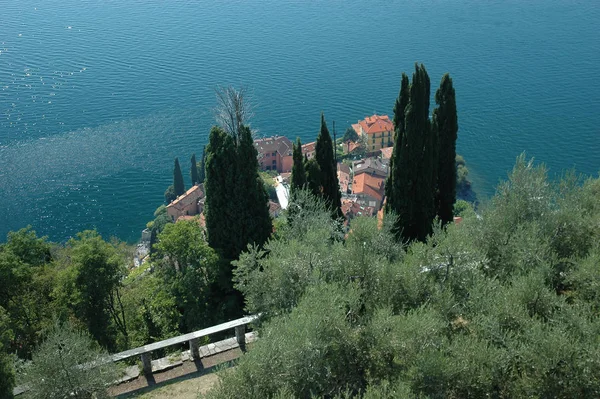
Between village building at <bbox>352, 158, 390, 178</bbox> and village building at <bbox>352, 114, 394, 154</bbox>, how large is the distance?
9.14 ft

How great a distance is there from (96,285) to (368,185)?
1703 inches

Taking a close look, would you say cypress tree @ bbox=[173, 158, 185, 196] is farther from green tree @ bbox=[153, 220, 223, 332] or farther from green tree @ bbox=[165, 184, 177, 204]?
green tree @ bbox=[153, 220, 223, 332]

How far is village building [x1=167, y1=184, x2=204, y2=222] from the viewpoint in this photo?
4769 centimetres

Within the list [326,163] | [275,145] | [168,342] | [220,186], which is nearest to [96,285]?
[168,342]

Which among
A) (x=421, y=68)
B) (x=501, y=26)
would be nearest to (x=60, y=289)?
(x=421, y=68)

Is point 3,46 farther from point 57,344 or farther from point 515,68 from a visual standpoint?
point 57,344

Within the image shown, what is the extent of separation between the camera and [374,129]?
5934 centimetres

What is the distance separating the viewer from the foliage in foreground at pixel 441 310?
22.6 ft

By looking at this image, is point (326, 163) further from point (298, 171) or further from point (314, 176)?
point (298, 171)

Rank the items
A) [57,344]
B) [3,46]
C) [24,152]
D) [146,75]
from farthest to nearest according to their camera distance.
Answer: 1. [3,46]
2. [146,75]
3. [24,152]
4. [57,344]

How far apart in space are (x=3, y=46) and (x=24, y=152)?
120ft

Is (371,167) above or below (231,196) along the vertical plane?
below

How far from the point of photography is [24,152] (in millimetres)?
53312

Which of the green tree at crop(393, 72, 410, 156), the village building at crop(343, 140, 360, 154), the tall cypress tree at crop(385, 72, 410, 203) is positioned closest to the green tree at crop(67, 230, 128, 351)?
the tall cypress tree at crop(385, 72, 410, 203)
